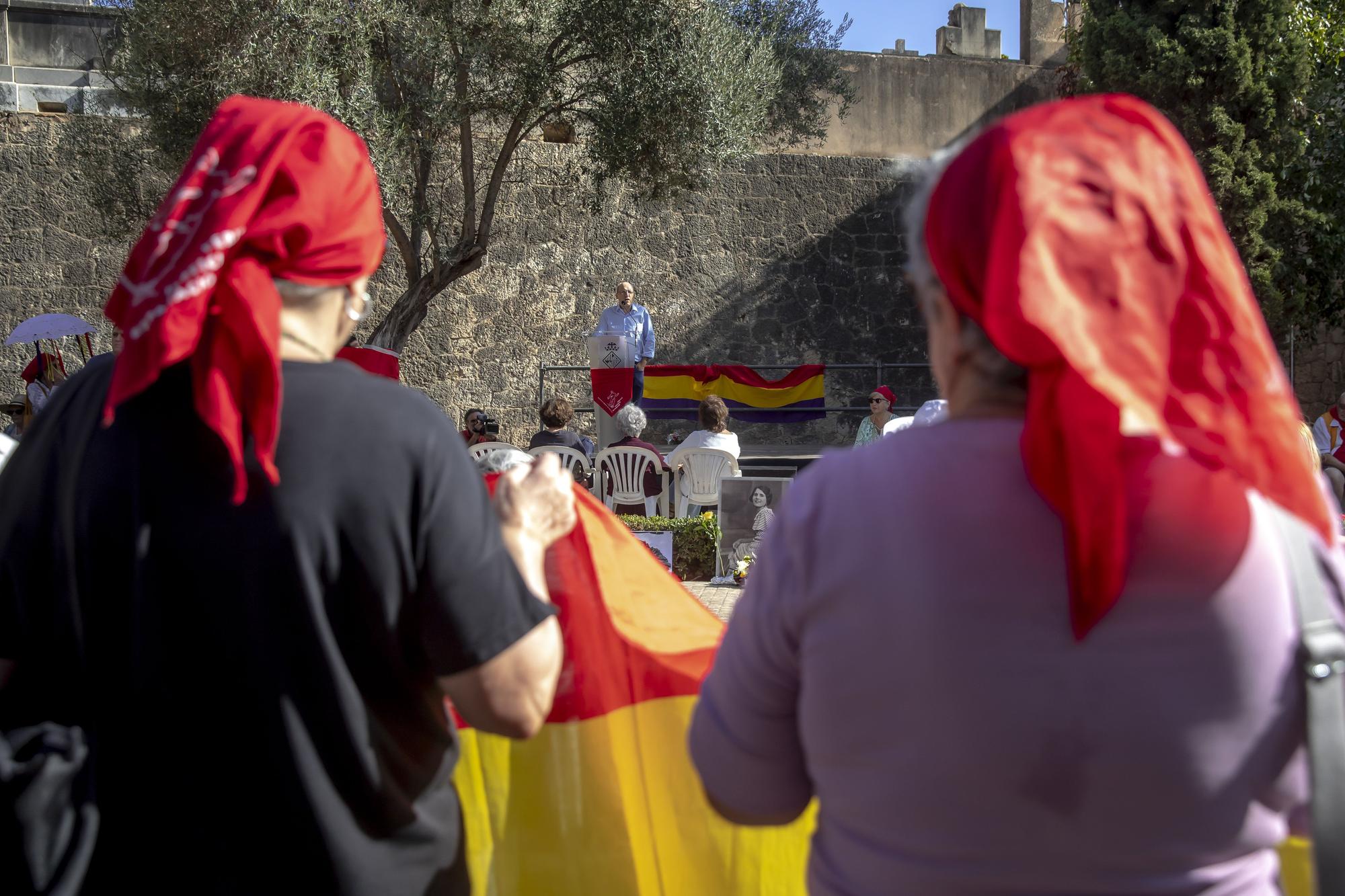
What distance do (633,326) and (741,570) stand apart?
214 inches

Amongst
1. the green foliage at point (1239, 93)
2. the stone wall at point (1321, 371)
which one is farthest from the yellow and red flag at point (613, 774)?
the stone wall at point (1321, 371)

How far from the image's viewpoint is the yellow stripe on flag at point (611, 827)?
2066 mm

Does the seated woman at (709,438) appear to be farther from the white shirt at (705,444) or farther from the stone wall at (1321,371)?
the stone wall at (1321,371)

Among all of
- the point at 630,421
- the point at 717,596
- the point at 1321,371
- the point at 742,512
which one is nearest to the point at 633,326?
the point at 630,421

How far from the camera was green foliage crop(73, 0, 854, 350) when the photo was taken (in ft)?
36.0

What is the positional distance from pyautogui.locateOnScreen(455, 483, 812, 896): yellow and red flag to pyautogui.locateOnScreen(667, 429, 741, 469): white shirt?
706 centimetres

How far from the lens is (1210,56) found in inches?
539

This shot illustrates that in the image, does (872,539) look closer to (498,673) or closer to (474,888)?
(498,673)

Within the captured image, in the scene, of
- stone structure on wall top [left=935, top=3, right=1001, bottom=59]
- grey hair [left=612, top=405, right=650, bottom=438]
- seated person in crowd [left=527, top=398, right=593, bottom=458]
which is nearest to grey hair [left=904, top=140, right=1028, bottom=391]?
seated person in crowd [left=527, top=398, right=593, bottom=458]

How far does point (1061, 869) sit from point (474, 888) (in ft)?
4.04

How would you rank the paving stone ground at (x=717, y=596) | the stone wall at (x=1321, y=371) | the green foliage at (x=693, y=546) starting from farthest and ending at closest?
the stone wall at (x=1321, y=371) < the green foliage at (x=693, y=546) < the paving stone ground at (x=717, y=596)

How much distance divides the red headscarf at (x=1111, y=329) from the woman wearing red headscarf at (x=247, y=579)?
24.0 inches

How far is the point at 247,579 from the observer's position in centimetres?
129

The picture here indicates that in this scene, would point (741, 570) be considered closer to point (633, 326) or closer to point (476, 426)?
point (476, 426)
